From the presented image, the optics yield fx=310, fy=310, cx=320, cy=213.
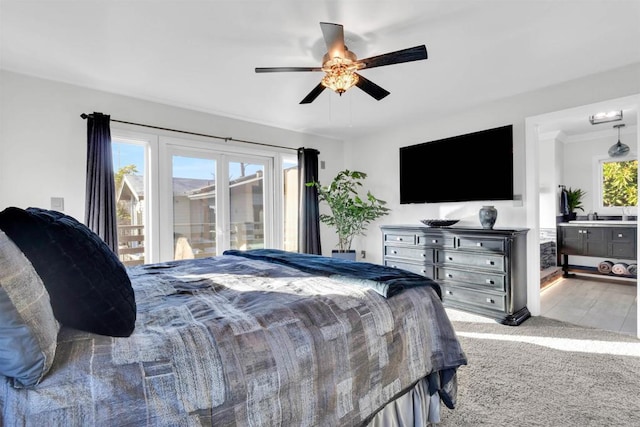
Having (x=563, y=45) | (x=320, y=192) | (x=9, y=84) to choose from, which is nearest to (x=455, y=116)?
(x=563, y=45)

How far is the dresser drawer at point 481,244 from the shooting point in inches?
128

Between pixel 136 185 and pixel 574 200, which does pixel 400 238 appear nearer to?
pixel 136 185

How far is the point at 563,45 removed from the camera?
8.19 ft

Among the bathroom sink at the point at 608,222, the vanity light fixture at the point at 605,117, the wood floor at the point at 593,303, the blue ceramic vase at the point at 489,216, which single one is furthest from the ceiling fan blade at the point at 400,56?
the bathroom sink at the point at 608,222

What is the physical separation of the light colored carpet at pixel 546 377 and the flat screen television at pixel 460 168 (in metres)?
1.56

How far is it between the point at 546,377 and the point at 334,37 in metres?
2.78

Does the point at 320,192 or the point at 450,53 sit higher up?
the point at 450,53

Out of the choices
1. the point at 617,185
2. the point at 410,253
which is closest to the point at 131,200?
the point at 410,253

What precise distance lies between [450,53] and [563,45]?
875 millimetres

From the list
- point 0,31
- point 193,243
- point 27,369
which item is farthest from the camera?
point 193,243

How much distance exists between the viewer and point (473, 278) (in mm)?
3465

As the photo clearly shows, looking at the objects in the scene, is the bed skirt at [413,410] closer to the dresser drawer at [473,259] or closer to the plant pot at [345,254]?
the dresser drawer at [473,259]

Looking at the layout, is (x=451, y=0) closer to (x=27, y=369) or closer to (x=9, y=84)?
(x=27, y=369)

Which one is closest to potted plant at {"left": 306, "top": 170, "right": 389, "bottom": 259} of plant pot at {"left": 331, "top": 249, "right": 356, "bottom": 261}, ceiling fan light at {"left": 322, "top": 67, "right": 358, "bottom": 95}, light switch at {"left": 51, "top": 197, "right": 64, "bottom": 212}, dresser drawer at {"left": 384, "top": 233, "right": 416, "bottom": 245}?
plant pot at {"left": 331, "top": 249, "right": 356, "bottom": 261}
